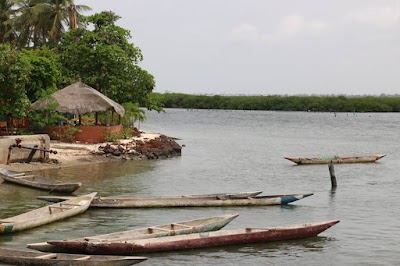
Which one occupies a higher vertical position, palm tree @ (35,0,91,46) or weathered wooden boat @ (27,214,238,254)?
palm tree @ (35,0,91,46)

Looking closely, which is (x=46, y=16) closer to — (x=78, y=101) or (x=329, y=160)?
(x=78, y=101)

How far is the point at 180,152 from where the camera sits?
40.8 metres

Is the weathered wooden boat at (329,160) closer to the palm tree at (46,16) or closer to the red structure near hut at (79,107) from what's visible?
the red structure near hut at (79,107)

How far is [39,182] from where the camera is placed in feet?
75.7

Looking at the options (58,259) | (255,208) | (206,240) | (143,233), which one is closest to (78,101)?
(255,208)

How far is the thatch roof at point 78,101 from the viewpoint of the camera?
34125mm

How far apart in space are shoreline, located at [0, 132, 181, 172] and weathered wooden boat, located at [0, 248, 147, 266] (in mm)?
13621

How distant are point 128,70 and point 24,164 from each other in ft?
51.4

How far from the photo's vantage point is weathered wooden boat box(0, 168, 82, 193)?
73.6 ft

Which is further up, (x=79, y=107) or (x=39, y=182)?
(x=79, y=107)

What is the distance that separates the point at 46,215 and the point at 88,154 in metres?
15.2

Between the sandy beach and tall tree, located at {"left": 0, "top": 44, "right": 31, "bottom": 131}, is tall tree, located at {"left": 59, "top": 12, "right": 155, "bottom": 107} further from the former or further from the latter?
tall tree, located at {"left": 0, "top": 44, "right": 31, "bottom": 131}

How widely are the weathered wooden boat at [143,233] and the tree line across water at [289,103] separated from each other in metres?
112

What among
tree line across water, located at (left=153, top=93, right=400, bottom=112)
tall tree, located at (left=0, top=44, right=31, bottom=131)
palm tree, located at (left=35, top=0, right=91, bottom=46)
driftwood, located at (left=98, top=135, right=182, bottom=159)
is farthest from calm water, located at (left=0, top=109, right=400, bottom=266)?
tree line across water, located at (left=153, top=93, right=400, bottom=112)
